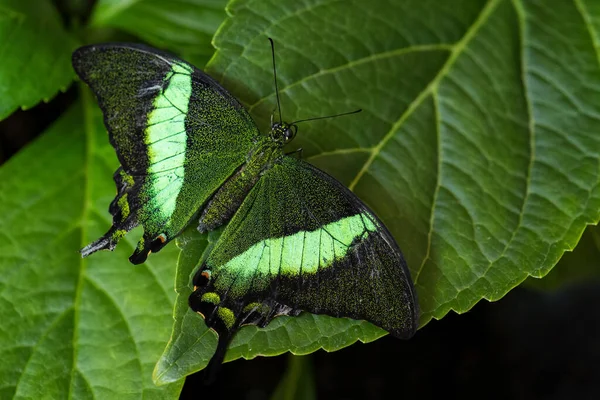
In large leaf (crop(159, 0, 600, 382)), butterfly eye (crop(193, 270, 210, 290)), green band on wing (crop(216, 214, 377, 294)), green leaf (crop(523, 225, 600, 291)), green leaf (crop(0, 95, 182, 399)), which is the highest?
large leaf (crop(159, 0, 600, 382))

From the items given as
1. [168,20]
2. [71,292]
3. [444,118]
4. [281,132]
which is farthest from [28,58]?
[444,118]

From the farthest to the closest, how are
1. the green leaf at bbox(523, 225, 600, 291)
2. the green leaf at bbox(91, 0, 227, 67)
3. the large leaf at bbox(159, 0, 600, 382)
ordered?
the green leaf at bbox(523, 225, 600, 291), the green leaf at bbox(91, 0, 227, 67), the large leaf at bbox(159, 0, 600, 382)

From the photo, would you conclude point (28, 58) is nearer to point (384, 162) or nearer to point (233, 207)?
point (233, 207)

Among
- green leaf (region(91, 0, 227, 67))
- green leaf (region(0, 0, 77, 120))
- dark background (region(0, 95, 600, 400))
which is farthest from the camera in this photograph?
dark background (region(0, 95, 600, 400))

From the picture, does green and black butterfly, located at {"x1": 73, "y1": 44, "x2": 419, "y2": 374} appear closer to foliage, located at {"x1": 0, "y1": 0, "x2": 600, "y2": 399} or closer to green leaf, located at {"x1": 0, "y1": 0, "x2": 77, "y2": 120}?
foliage, located at {"x1": 0, "y1": 0, "x2": 600, "y2": 399}

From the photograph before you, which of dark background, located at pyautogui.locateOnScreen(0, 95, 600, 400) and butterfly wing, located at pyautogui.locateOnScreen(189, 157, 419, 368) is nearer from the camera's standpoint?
butterfly wing, located at pyautogui.locateOnScreen(189, 157, 419, 368)

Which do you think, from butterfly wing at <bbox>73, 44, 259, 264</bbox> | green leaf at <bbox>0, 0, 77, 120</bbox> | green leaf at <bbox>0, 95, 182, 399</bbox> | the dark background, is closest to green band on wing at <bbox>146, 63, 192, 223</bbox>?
butterfly wing at <bbox>73, 44, 259, 264</bbox>
